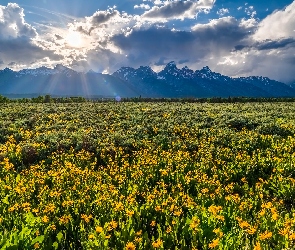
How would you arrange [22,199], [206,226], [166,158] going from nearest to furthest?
[206,226]
[22,199]
[166,158]

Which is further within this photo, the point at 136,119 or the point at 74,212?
the point at 136,119

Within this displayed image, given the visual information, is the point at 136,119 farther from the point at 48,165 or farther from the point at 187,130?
the point at 48,165

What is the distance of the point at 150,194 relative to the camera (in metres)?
7.70

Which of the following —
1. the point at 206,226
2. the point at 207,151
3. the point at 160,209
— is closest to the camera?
the point at 206,226

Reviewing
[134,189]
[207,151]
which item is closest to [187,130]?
[207,151]

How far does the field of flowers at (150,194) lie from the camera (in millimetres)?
5793

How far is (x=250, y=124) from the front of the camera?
822 inches

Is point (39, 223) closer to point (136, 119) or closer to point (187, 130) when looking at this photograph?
point (187, 130)

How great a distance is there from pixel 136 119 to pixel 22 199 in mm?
16297

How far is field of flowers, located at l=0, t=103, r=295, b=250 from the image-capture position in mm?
5793

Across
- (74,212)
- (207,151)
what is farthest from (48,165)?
(207,151)

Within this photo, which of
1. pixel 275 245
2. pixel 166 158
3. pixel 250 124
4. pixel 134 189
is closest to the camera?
pixel 275 245

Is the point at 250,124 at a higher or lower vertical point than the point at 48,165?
higher

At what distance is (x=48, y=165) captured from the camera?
511 inches
